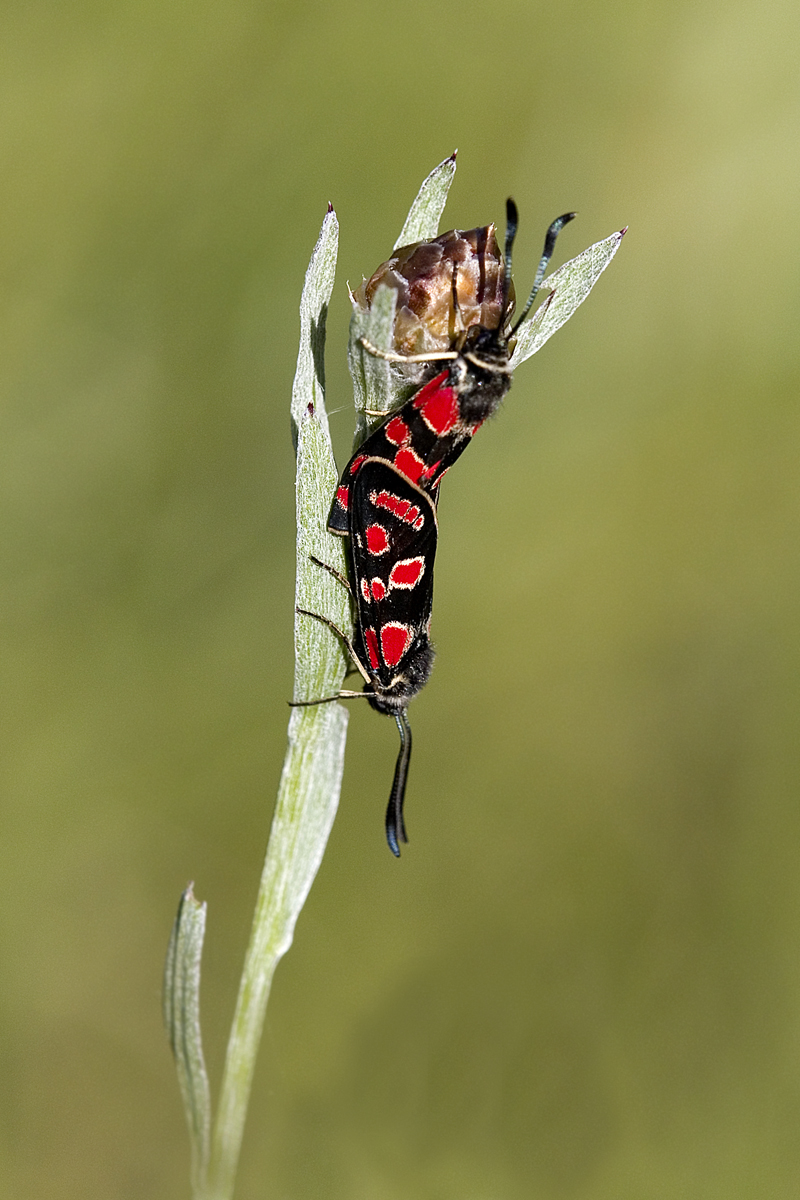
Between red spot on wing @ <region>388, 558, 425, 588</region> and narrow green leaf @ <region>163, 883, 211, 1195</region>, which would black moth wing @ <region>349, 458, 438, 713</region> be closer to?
red spot on wing @ <region>388, 558, 425, 588</region>

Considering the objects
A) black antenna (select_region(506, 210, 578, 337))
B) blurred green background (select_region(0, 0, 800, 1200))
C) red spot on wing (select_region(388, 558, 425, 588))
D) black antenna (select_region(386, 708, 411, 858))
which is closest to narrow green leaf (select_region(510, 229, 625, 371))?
black antenna (select_region(506, 210, 578, 337))

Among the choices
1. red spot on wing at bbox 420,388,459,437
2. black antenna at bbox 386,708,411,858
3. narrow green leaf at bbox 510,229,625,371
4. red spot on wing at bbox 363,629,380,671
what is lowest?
black antenna at bbox 386,708,411,858

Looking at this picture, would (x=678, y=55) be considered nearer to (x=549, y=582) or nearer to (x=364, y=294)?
(x=549, y=582)

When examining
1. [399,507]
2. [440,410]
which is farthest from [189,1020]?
[440,410]

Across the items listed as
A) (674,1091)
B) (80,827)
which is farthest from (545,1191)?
(80,827)

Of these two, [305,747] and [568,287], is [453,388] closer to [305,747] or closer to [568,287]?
[568,287]

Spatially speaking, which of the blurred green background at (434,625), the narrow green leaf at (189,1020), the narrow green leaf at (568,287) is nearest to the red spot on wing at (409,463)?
the narrow green leaf at (568,287)
